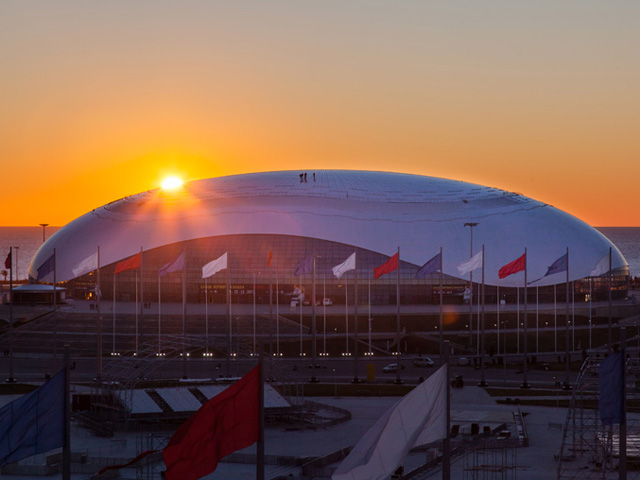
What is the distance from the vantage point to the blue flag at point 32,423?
20.5 meters

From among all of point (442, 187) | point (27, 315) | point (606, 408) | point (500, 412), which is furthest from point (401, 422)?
point (442, 187)

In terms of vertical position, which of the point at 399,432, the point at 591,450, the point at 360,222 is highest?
the point at 360,222

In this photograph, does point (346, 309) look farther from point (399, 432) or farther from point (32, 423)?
point (399, 432)

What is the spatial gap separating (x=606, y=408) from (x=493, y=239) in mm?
80289

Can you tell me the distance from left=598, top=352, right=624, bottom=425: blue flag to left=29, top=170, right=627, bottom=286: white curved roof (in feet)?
244

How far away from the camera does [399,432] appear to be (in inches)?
774

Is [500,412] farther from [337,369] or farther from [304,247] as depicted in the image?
[304,247]

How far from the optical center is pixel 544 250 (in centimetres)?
10462

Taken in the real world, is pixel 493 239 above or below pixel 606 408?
above

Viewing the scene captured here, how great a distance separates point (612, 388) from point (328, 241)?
260ft

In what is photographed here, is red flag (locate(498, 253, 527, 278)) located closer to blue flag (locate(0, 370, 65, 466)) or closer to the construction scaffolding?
the construction scaffolding

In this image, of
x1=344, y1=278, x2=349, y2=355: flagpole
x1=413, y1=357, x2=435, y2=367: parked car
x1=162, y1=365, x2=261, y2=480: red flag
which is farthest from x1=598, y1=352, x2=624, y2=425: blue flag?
x1=344, y1=278, x2=349, y2=355: flagpole

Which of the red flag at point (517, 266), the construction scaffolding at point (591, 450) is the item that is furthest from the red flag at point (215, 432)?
the red flag at point (517, 266)

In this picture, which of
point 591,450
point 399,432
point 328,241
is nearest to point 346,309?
point 328,241
